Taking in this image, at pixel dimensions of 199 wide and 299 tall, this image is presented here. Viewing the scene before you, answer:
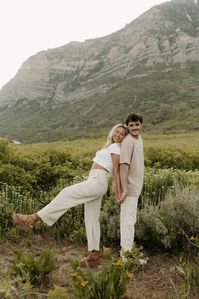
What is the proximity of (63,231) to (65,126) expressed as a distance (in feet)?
413

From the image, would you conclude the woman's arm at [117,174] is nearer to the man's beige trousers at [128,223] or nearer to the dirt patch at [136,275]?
the man's beige trousers at [128,223]

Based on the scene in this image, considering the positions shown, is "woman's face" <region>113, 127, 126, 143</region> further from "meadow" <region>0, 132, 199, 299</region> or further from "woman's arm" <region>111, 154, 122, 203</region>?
"meadow" <region>0, 132, 199, 299</region>

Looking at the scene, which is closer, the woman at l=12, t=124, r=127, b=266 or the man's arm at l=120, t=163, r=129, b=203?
the man's arm at l=120, t=163, r=129, b=203

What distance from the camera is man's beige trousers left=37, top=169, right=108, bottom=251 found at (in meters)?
5.38

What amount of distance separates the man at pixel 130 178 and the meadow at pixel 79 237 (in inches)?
13.5

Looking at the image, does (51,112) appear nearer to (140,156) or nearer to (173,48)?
(173,48)

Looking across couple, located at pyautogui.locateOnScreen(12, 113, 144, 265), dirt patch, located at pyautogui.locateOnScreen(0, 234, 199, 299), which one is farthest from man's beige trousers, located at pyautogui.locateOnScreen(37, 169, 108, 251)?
dirt patch, located at pyautogui.locateOnScreen(0, 234, 199, 299)

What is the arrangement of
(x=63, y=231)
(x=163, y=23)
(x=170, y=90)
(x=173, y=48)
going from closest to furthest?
(x=63, y=231) → (x=170, y=90) → (x=173, y=48) → (x=163, y=23)

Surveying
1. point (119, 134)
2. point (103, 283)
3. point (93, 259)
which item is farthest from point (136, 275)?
point (119, 134)

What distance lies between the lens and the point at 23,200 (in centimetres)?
753

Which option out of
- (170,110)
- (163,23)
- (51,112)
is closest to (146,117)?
(170,110)

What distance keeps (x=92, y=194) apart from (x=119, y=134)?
2.76ft

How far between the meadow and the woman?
431 millimetres

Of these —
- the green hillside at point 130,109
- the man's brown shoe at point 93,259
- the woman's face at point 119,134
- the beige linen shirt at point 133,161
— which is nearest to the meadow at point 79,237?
the man's brown shoe at point 93,259
